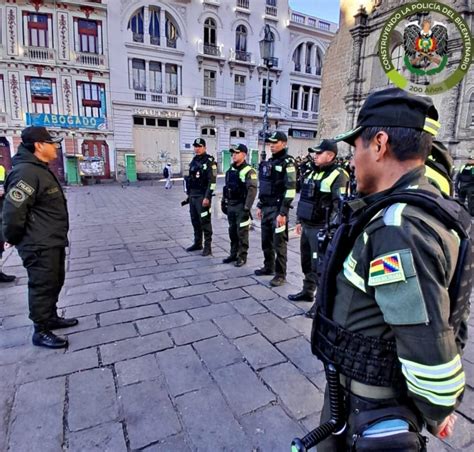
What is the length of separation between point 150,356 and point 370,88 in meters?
13.3

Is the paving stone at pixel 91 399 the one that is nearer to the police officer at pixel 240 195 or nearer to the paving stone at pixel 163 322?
the paving stone at pixel 163 322

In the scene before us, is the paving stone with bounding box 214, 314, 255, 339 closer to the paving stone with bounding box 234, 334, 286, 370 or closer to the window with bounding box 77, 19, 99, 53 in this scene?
the paving stone with bounding box 234, 334, 286, 370

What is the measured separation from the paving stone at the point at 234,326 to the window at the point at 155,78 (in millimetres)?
21981

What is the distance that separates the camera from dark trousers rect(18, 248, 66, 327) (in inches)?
114

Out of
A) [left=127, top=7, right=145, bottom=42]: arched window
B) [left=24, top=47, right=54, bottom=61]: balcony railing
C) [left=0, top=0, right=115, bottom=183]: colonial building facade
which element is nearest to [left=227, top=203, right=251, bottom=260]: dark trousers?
[left=0, top=0, right=115, bottom=183]: colonial building facade

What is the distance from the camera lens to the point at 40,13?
61.8ft

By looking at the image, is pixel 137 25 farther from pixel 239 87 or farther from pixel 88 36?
pixel 239 87

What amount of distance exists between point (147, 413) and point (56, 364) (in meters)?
1.05

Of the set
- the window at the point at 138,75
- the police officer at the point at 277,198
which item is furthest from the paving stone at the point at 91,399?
the window at the point at 138,75

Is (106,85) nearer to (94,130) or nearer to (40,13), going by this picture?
(94,130)

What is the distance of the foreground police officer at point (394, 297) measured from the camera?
936 millimetres

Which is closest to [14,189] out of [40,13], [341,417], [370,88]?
[341,417]

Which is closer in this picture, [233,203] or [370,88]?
[233,203]

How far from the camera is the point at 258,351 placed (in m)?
2.90
